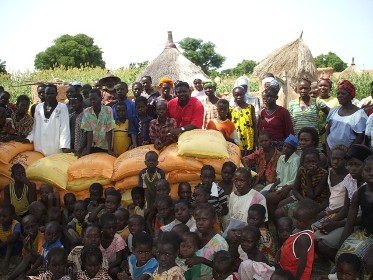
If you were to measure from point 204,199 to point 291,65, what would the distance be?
24.4 feet

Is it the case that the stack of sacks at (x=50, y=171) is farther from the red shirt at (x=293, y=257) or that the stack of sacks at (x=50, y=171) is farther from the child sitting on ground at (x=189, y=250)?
the red shirt at (x=293, y=257)

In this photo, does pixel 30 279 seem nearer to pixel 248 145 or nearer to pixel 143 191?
pixel 143 191

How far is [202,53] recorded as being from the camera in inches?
1694

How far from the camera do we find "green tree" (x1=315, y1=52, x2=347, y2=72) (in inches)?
1700

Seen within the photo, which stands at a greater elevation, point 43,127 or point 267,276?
point 43,127

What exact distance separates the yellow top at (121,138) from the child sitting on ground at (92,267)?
229cm

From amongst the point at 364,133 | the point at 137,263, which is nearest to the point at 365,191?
the point at 364,133

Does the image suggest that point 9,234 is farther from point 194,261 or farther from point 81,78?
point 81,78

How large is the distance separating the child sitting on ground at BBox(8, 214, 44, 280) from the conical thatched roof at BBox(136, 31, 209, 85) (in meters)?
9.05

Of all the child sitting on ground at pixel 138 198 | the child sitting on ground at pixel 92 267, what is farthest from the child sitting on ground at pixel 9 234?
the child sitting on ground at pixel 92 267

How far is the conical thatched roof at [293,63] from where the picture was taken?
35.9 ft

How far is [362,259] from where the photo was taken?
11.6ft

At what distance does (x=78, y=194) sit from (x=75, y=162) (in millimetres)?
379

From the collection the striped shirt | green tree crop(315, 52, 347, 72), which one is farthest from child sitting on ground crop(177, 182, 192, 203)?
green tree crop(315, 52, 347, 72)
